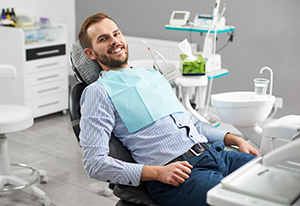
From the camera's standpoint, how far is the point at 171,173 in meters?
1.49

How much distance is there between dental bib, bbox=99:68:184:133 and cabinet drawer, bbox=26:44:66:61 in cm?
214

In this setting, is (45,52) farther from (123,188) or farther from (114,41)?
(123,188)

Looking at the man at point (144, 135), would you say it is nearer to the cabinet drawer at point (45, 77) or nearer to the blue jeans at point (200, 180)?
the blue jeans at point (200, 180)

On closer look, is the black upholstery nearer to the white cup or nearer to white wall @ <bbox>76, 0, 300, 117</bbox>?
the white cup

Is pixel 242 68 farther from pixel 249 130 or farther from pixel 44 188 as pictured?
pixel 44 188

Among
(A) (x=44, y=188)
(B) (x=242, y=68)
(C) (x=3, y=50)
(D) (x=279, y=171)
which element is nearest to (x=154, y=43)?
(B) (x=242, y=68)

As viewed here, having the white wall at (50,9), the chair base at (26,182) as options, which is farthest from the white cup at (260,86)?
the white wall at (50,9)

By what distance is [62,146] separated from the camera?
342 cm

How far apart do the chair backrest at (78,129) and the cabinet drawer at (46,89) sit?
2082 mm

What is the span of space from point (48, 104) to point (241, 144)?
2.61m

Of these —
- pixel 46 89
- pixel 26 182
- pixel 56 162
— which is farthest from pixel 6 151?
pixel 46 89

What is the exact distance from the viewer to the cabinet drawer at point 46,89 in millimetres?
3880

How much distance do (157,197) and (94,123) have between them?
1.12 feet

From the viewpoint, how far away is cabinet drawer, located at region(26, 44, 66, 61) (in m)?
3.81
